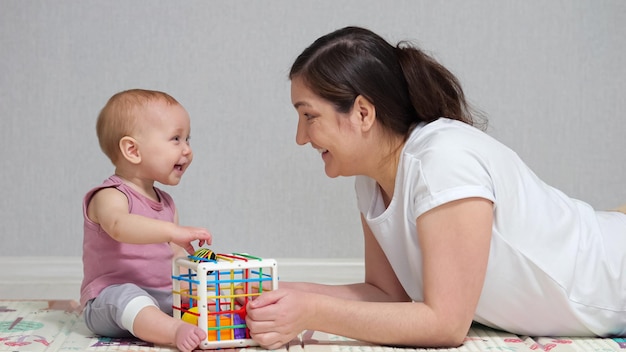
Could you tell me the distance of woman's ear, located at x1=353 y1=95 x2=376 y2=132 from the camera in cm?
177

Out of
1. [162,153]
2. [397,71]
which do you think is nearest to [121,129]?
[162,153]

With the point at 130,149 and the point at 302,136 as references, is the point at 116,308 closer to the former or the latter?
the point at 130,149

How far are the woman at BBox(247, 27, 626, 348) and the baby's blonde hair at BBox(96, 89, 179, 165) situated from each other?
0.36 meters

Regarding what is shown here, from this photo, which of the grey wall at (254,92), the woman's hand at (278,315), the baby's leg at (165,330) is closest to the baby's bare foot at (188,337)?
the baby's leg at (165,330)

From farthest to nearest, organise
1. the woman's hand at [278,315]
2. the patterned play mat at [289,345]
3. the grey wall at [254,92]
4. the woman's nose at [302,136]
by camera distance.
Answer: the grey wall at [254,92] < the woman's nose at [302,136] < the patterned play mat at [289,345] < the woman's hand at [278,315]

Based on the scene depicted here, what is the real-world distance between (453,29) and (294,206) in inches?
35.5

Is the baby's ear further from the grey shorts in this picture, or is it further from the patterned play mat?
the patterned play mat

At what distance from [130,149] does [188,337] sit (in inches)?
19.7

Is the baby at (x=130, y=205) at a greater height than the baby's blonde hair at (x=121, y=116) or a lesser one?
lesser

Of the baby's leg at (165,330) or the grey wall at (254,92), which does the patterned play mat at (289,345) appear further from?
the grey wall at (254,92)

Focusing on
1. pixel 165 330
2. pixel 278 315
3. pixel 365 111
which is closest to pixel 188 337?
pixel 165 330

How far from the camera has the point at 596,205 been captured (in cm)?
315

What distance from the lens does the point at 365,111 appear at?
178 cm

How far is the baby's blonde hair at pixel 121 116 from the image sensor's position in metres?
1.88
